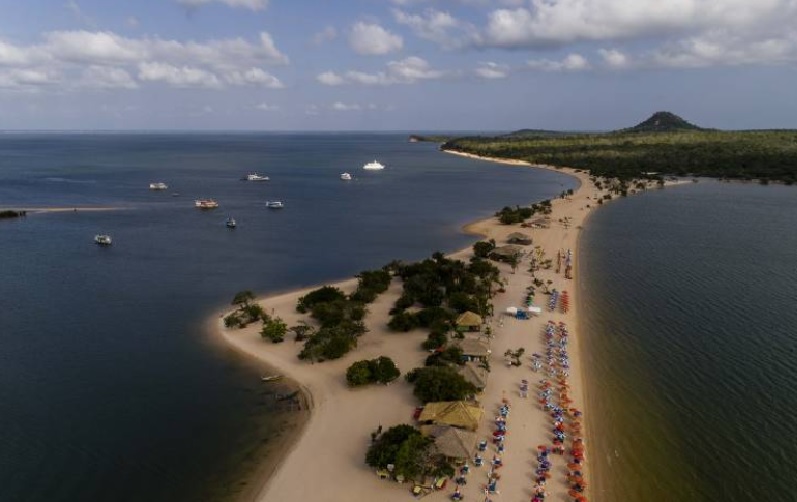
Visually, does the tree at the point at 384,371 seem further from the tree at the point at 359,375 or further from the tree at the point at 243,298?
the tree at the point at 243,298

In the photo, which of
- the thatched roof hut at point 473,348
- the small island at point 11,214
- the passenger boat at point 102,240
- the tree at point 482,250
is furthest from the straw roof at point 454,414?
the small island at point 11,214

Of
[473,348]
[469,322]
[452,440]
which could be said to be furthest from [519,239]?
[452,440]

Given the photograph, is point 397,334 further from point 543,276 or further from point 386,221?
point 386,221

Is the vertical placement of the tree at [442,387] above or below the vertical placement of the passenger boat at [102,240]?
above

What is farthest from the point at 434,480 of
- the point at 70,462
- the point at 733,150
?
the point at 733,150

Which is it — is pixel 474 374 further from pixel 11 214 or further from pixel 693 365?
pixel 11 214

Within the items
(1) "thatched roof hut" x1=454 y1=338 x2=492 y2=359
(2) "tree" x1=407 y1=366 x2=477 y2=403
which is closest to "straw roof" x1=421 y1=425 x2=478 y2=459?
(2) "tree" x1=407 y1=366 x2=477 y2=403
